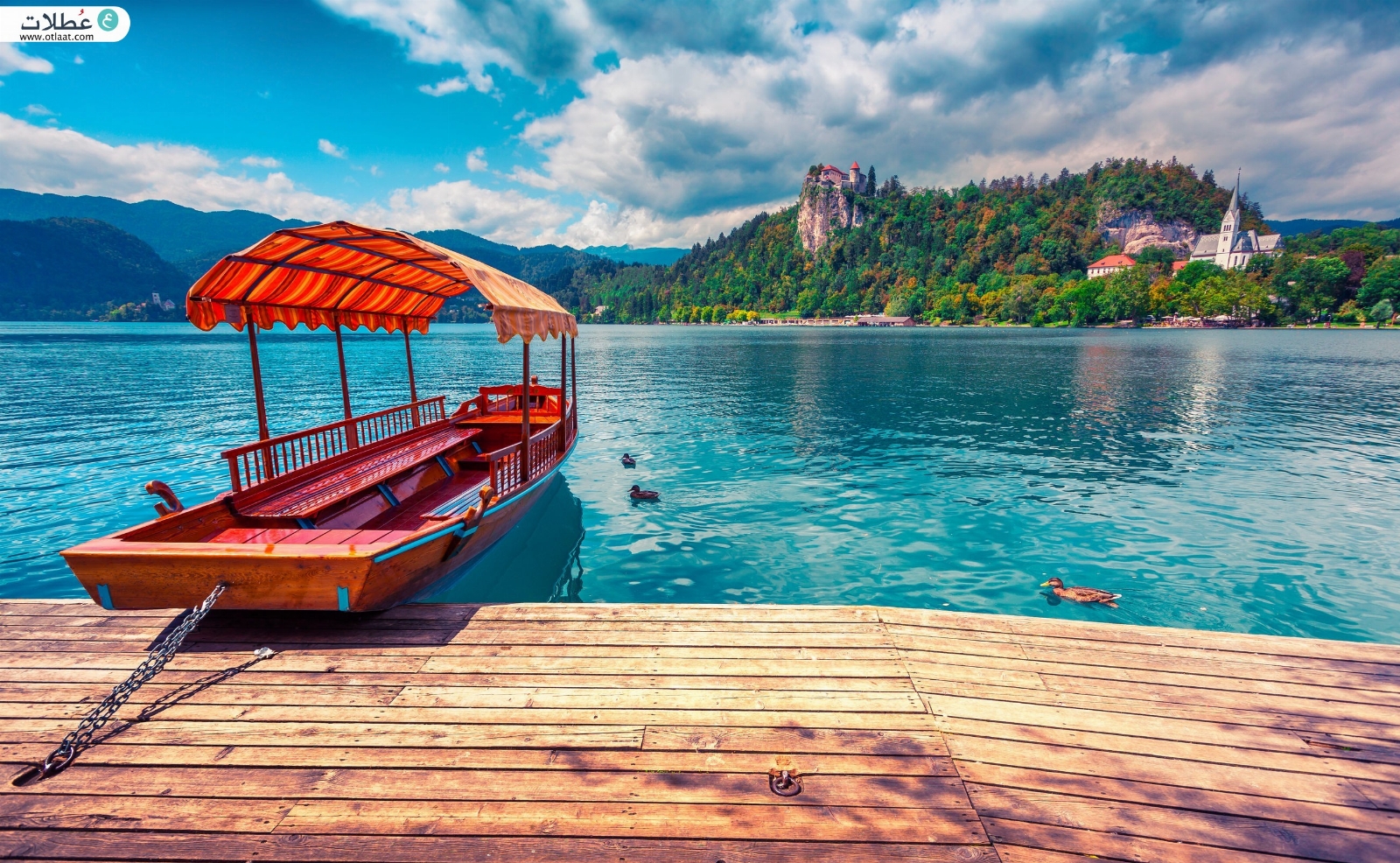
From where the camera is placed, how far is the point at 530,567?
37.7ft

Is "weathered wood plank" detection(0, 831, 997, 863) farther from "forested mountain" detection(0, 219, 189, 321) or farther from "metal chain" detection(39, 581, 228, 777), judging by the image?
"forested mountain" detection(0, 219, 189, 321)

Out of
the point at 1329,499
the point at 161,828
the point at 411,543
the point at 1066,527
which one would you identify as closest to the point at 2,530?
the point at 411,543

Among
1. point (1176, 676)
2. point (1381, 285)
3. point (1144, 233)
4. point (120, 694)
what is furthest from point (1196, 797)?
point (1144, 233)

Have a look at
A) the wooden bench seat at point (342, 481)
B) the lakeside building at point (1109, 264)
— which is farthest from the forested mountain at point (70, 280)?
the lakeside building at point (1109, 264)

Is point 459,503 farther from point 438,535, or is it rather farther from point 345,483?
point 438,535

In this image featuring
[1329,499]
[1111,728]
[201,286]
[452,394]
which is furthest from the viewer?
[452,394]

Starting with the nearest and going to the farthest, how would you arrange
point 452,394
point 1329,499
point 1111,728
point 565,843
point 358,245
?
point 565,843 < point 1111,728 < point 358,245 < point 1329,499 < point 452,394

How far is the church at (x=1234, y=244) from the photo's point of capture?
171 meters

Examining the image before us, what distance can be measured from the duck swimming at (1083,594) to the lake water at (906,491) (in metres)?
0.20

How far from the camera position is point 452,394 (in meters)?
37.4

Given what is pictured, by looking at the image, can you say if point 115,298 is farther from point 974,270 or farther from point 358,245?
point 974,270

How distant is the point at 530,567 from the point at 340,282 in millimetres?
6976

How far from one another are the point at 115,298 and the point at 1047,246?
306006 mm

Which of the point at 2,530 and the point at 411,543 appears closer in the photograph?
the point at 411,543
